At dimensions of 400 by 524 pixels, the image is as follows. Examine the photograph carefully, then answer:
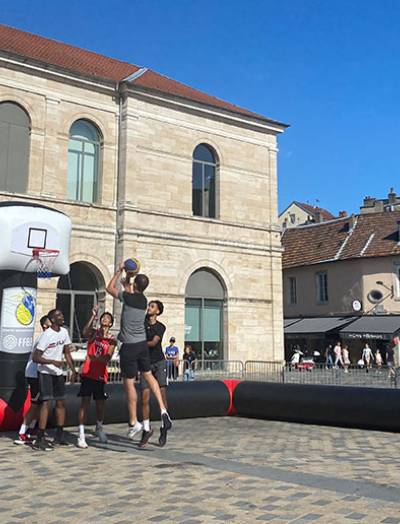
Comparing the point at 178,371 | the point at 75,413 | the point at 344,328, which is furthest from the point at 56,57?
the point at 344,328

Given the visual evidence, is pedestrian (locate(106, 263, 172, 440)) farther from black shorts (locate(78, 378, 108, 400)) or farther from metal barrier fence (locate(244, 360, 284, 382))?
metal barrier fence (locate(244, 360, 284, 382))

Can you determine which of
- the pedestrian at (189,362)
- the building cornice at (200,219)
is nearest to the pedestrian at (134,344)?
the pedestrian at (189,362)

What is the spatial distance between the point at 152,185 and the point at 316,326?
48.8 ft

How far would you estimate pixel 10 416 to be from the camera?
9125 millimetres

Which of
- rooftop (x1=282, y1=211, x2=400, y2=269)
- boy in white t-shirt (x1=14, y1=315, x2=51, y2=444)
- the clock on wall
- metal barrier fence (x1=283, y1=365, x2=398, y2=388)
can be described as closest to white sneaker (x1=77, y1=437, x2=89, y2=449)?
boy in white t-shirt (x1=14, y1=315, x2=51, y2=444)

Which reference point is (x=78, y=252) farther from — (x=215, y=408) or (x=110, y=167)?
(x=215, y=408)

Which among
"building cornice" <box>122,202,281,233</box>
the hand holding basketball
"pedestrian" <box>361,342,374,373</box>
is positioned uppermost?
"building cornice" <box>122,202,281,233</box>

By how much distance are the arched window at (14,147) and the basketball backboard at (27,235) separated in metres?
10.9

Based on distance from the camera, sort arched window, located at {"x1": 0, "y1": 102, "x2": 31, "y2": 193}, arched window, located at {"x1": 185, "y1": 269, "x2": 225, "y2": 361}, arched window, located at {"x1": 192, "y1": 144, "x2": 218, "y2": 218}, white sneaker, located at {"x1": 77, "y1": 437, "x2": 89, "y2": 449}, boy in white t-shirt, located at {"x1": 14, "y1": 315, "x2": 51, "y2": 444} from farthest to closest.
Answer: arched window, located at {"x1": 192, "y1": 144, "x2": 218, "y2": 218} → arched window, located at {"x1": 185, "y1": 269, "x2": 225, "y2": 361} → arched window, located at {"x1": 0, "y1": 102, "x2": 31, "y2": 193} → boy in white t-shirt, located at {"x1": 14, "y1": 315, "x2": 51, "y2": 444} → white sneaker, located at {"x1": 77, "y1": 437, "x2": 89, "y2": 449}

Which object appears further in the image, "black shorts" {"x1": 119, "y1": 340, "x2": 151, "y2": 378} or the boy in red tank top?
the boy in red tank top

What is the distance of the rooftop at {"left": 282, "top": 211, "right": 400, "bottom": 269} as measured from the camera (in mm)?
33656

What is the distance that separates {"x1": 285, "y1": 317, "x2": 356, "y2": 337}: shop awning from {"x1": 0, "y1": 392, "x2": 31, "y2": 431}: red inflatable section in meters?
24.5

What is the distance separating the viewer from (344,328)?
3119 cm

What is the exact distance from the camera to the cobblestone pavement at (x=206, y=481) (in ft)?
15.4
